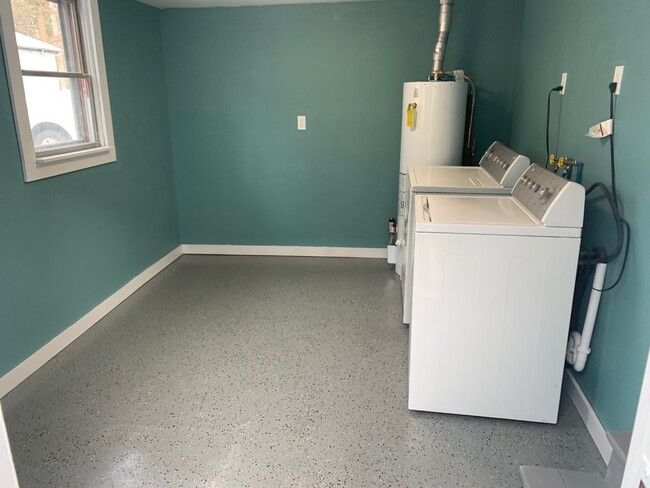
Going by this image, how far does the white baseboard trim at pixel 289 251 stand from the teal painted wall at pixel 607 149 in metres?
1.93

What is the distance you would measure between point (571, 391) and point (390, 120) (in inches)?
96.1

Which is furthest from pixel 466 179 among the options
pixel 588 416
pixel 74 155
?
pixel 74 155

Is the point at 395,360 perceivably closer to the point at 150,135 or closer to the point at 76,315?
the point at 76,315

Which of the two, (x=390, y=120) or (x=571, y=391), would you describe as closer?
(x=571, y=391)

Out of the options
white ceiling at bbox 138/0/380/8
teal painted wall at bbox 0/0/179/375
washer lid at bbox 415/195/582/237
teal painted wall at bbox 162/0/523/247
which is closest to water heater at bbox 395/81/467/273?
teal painted wall at bbox 162/0/523/247

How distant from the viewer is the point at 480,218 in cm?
190

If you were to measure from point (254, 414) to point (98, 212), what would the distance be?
1.74 meters

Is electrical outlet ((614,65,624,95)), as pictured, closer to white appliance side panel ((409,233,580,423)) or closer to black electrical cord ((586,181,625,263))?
black electrical cord ((586,181,625,263))

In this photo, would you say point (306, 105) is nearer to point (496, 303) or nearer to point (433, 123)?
point (433, 123)

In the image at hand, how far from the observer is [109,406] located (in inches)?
85.9

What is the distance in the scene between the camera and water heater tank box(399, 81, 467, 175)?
3.10m

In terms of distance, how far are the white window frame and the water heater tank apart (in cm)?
203

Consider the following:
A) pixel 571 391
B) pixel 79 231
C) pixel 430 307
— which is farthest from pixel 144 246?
pixel 571 391

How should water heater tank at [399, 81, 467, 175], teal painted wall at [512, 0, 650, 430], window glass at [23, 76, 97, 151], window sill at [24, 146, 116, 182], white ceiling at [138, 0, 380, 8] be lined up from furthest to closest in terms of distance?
white ceiling at [138, 0, 380, 8] < water heater tank at [399, 81, 467, 175] < window glass at [23, 76, 97, 151] < window sill at [24, 146, 116, 182] < teal painted wall at [512, 0, 650, 430]
